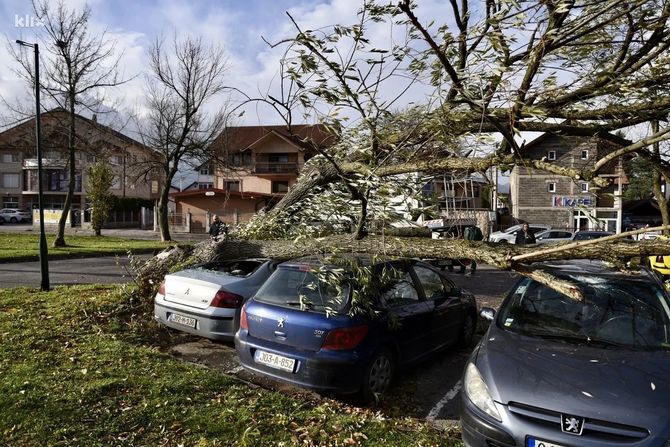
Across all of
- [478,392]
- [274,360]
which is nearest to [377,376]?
[274,360]

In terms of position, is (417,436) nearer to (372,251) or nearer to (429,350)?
(429,350)

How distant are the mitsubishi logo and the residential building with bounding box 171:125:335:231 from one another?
22.6 metres

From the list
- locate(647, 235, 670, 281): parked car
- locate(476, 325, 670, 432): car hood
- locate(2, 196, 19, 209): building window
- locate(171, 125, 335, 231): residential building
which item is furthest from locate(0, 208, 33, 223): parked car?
locate(476, 325, 670, 432): car hood

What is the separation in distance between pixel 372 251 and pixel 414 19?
294 cm

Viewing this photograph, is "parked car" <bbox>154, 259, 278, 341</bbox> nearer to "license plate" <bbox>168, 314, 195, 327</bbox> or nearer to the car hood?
"license plate" <bbox>168, 314, 195, 327</bbox>

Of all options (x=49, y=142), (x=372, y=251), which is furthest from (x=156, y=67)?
(x=372, y=251)

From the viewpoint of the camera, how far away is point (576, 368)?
143 inches

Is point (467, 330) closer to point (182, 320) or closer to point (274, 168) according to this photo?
point (182, 320)

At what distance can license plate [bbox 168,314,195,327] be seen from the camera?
660 cm

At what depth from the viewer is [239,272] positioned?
731cm

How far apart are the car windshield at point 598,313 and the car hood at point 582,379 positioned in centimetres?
23

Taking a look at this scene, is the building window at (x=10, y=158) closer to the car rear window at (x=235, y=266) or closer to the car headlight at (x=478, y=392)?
the car rear window at (x=235, y=266)

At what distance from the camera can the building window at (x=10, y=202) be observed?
62.9 metres

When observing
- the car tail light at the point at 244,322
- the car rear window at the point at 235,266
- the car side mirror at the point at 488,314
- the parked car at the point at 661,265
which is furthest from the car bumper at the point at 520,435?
the parked car at the point at 661,265
